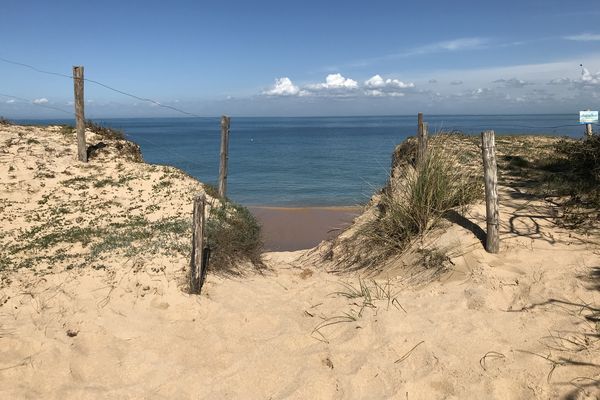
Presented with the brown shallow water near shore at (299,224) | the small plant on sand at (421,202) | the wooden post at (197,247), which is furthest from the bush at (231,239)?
the brown shallow water near shore at (299,224)

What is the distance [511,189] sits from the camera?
8141mm

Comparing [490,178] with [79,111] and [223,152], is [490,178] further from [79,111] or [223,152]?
[79,111]

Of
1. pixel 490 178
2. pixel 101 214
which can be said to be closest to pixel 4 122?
pixel 101 214

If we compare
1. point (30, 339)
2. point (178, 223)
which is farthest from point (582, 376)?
point (178, 223)

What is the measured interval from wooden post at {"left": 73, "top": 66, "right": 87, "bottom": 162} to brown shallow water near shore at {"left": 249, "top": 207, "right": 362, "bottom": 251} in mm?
4928

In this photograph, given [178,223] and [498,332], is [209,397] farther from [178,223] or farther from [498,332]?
[178,223]

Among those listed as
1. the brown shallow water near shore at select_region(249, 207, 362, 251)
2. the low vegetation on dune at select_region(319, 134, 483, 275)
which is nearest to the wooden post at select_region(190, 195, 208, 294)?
the low vegetation on dune at select_region(319, 134, 483, 275)

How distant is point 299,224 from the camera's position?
15.3m

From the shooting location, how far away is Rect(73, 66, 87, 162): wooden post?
36.1 ft

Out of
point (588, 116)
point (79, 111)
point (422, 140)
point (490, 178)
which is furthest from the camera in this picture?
point (79, 111)

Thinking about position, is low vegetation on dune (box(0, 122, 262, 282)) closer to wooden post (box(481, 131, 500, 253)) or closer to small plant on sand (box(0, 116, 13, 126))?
small plant on sand (box(0, 116, 13, 126))

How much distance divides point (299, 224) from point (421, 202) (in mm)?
8455

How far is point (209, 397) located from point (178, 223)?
414 cm

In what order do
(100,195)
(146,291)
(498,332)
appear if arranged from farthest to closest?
1. (100,195)
2. (146,291)
3. (498,332)
